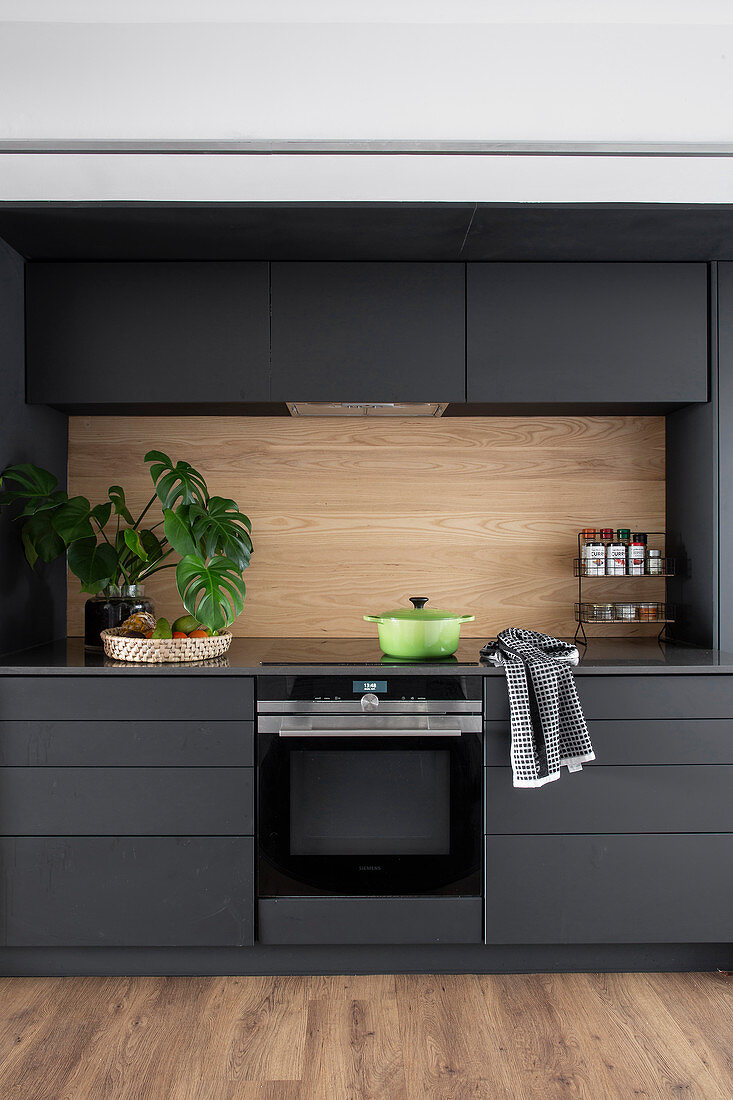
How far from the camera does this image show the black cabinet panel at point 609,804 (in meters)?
2.22

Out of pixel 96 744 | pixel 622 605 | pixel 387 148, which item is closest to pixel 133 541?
pixel 96 744

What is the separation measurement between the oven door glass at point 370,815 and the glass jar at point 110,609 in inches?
27.9

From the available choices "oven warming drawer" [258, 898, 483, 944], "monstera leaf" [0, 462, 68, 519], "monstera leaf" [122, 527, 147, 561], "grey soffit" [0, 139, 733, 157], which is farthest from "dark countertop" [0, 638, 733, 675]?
"grey soffit" [0, 139, 733, 157]

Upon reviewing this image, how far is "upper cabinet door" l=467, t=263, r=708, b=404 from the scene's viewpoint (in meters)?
2.51

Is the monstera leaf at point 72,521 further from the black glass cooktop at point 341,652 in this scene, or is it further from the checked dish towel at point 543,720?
the checked dish towel at point 543,720

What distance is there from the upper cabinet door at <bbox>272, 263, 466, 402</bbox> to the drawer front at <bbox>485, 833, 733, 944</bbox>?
1.49 metres

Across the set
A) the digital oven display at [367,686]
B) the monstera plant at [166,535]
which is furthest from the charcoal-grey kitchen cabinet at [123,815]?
the digital oven display at [367,686]

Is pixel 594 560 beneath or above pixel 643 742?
above

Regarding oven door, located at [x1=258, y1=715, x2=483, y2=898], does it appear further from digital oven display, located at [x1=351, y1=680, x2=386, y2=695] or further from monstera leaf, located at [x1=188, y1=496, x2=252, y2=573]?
monstera leaf, located at [x1=188, y1=496, x2=252, y2=573]

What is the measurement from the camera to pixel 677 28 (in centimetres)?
159

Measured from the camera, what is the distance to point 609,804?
2221 millimetres

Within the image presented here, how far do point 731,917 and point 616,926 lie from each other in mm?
338

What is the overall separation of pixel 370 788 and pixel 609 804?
70 centimetres

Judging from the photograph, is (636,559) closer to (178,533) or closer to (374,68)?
(178,533)
